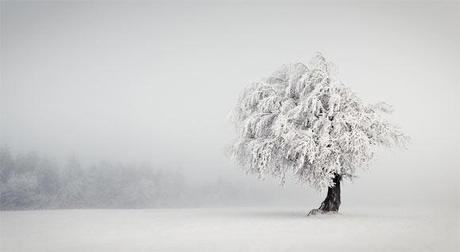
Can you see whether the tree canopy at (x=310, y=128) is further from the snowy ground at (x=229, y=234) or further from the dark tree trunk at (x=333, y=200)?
the snowy ground at (x=229, y=234)

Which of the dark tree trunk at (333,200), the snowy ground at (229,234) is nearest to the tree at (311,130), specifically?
the dark tree trunk at (333,200)

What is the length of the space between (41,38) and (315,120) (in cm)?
12383

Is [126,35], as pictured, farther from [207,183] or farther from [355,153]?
[355,153]

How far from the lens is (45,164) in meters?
56.5

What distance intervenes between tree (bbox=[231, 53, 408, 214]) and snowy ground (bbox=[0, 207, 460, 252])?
266 centimetres

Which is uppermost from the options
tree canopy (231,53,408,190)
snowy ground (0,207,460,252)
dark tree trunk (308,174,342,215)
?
tree canopy (231,53,408,190)

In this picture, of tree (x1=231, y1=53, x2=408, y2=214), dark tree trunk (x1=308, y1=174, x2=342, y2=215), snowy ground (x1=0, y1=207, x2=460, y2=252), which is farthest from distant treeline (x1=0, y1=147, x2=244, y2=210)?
dark tree trunk (x1=308, y1=174, x2=342, y2=215)

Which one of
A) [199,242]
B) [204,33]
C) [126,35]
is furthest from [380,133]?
[204,33]

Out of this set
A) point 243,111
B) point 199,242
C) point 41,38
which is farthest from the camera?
point 41,38

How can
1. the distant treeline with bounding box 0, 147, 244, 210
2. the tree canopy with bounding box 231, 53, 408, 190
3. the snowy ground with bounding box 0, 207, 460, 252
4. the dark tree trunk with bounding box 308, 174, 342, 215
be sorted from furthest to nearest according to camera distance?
1. the distant treeline with bounding box 0, 147, 244, 210
2. the dark tree trunk with bounding box 308, 174, 342, 215
3. the tree canopy with bounding box 231, 53, 408, 190
4. the snowy ground with bounding box 0, 207, 460, 252

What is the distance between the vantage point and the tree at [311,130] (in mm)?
28031

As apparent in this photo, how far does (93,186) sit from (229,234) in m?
39.2

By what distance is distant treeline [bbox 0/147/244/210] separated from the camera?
164ft

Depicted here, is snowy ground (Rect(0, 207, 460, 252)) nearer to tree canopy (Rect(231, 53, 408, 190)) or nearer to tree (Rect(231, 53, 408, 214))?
tree (Rect(231, 53, 408, 214))
